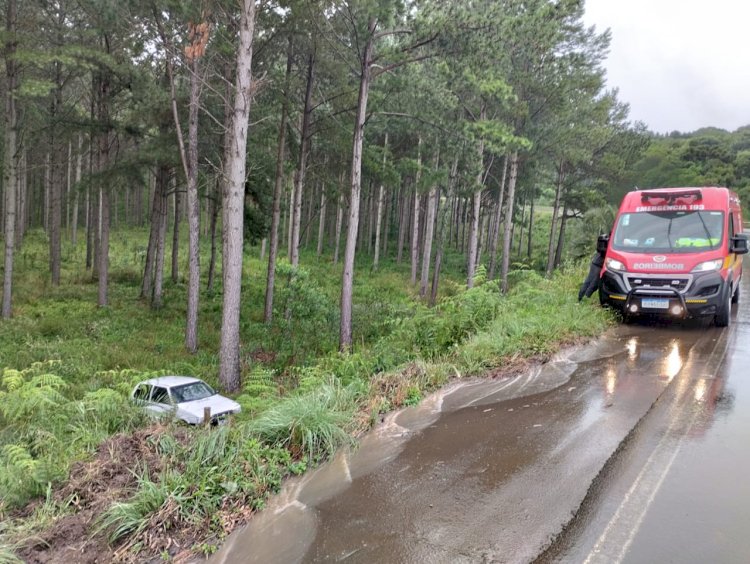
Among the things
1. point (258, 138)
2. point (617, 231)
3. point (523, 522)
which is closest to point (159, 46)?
point (258, 138)

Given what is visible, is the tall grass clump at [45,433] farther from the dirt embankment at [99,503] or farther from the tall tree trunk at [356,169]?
the tall tree trunk at [356,169]

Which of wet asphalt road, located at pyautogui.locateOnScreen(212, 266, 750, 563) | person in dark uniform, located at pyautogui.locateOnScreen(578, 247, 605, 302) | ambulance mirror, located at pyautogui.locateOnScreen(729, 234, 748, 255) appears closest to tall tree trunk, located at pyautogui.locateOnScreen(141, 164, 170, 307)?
person in dark uniform, located at pyautogui.locateOnScreen(578, 247, 605, 302)

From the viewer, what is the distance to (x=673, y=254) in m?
8.72

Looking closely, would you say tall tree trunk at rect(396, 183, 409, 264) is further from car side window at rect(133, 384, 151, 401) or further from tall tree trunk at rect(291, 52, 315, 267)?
Result: car side window at rect(133, 384, 151, 401)

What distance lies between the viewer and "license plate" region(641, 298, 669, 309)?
8.51 m

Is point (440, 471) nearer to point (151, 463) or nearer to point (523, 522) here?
point (523, 522)

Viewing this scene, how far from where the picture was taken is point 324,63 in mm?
16438

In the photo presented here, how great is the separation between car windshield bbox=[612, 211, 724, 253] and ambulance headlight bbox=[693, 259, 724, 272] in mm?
340

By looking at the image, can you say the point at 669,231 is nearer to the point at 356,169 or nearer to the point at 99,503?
the point at 356,169

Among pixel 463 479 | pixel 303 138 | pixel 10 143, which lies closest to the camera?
pixel 463 479

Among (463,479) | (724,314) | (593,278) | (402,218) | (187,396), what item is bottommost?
(187,396)

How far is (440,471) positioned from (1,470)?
4.01 m

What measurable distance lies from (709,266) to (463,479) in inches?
269

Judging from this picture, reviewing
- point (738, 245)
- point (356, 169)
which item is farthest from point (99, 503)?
point (356, 169)
